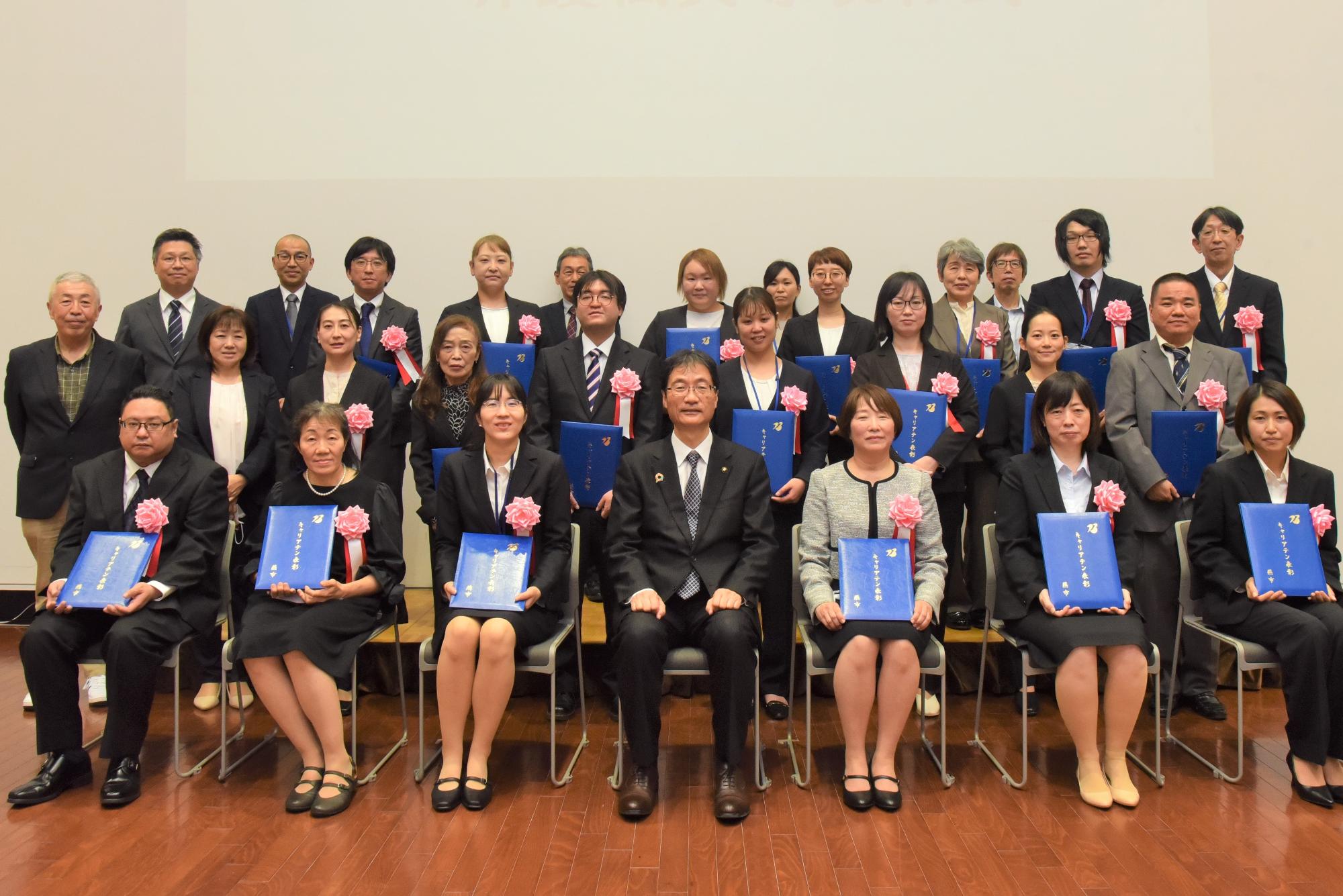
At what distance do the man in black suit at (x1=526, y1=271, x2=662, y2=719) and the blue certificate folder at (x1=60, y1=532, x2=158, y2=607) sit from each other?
1516 mm

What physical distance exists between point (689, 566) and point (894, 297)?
156 centimetres

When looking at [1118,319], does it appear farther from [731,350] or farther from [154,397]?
[154,397]

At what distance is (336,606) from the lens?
3387mm

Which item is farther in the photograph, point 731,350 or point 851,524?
point 731,350

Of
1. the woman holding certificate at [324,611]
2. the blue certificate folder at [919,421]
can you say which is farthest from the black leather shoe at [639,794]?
the blue certificate folder at [919,421]

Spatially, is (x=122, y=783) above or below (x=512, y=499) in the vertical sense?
below

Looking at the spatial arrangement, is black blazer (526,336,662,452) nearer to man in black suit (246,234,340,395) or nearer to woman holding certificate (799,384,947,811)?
woman holding certificate (799,384,947,811)

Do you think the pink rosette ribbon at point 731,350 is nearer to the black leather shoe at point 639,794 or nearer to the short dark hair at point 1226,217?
the black leather shoe at point 639,794

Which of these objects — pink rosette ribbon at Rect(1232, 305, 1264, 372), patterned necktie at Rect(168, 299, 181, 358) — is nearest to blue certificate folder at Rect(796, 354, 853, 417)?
pink rosette ribbon at Rect(1232, 305, 1264, 372)

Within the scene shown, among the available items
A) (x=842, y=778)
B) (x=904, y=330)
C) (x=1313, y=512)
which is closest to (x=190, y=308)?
(x=904, y=330)

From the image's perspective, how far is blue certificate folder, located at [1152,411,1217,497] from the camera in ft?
12.6

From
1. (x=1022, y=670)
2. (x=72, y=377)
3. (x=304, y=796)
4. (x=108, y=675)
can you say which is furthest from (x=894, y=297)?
(x=72, y=377)

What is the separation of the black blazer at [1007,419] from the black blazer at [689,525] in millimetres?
1132

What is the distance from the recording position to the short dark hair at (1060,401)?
346 centimetres
